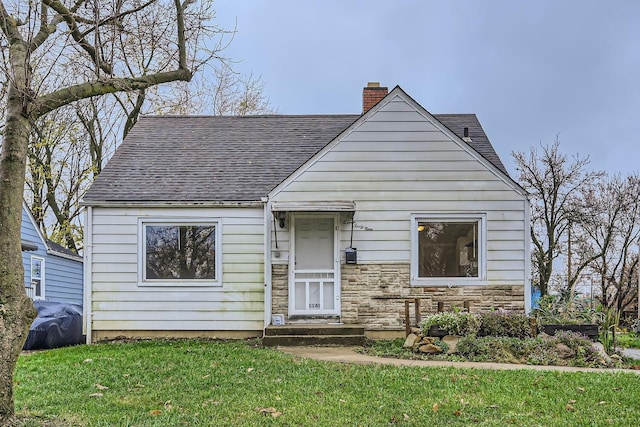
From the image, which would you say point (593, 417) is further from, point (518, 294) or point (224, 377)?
point (518, 294)

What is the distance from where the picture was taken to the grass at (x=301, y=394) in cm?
544

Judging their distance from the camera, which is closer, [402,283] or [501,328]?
[501,328]

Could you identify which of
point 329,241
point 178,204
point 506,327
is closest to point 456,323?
point 506,327

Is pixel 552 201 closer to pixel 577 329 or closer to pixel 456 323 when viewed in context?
pixel 577 329

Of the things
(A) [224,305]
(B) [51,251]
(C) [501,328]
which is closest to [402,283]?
(C) [501,328]

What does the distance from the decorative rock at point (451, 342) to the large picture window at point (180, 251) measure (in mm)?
4861

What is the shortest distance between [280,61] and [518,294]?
11.8 meters

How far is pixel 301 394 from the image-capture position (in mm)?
6301

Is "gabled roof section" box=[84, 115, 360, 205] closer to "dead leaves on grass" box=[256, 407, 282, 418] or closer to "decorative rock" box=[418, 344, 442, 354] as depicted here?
"decorative rock" box=[418, 344, 442, 354]

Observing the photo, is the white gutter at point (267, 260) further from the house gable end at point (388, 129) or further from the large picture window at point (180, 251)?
the large picture window at point (180, 251)

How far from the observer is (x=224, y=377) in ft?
23.7

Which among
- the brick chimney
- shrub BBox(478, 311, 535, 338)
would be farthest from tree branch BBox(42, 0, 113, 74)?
the brick chimney

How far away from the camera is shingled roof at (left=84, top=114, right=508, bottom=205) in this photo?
11852 millimetres

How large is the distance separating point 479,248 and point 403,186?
1.94 metres
